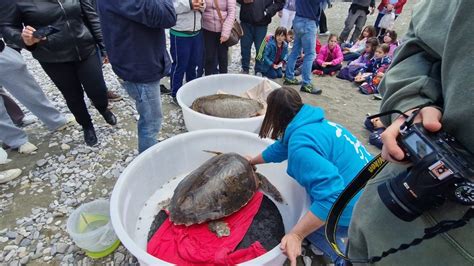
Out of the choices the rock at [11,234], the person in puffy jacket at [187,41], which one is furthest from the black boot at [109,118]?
the rock at [11,234]

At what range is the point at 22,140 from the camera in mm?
2805

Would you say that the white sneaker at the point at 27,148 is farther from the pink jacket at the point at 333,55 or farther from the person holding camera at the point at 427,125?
the pink jacket at the point at 333,55

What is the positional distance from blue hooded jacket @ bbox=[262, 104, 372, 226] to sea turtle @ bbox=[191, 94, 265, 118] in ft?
5.31

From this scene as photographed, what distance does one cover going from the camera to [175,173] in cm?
273

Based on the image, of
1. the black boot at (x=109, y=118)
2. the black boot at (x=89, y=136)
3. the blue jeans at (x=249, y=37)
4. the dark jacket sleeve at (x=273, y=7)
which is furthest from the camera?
the blue jeans at (x=249, y=37)

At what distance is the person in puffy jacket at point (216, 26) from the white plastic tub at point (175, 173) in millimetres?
1704

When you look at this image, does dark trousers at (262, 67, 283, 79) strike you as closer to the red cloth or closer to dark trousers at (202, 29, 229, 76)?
dark trousers at (202, 29, 229, 76)

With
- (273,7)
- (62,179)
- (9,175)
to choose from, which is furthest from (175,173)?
(273,7)

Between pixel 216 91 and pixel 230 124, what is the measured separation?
1178 millimetres

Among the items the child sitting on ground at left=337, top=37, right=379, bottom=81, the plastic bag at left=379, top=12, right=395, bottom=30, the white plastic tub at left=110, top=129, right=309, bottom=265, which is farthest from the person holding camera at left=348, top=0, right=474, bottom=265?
the plastic bag at left=379, top=12, right=395, bottom=30

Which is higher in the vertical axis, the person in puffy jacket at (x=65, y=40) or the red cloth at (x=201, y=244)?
the person in puffy jacket at (x=65, y=40)

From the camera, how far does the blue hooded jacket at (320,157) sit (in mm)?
1436

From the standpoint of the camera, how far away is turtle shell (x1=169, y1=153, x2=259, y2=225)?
2074 mm

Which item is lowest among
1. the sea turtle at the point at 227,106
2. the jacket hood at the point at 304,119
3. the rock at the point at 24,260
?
the rock at the point at 24,260
